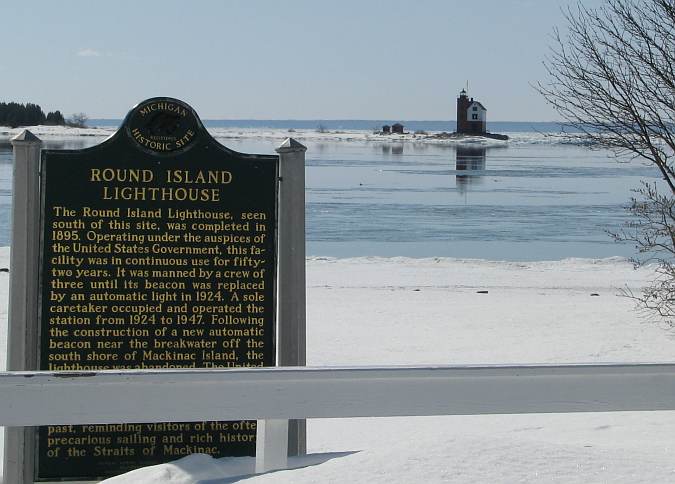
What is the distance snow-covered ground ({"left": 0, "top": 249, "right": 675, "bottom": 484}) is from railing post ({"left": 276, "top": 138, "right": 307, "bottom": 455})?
62 centimetres

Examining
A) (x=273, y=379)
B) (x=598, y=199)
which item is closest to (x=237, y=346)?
(x=273, y=379)

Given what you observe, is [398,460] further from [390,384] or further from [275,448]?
[275,448]

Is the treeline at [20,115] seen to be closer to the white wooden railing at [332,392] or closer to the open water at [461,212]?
the open water at [461,212]

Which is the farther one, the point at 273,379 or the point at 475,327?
the point at 475,327

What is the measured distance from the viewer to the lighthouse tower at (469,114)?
407 ft

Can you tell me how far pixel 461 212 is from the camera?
95.0 ft

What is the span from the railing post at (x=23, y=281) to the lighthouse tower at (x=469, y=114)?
121 m

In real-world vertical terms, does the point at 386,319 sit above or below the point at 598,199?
below

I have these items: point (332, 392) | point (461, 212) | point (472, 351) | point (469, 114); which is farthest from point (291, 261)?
point (469, 114)

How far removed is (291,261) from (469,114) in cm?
12131

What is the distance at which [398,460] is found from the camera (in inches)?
157

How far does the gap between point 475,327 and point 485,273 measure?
6.06 metres

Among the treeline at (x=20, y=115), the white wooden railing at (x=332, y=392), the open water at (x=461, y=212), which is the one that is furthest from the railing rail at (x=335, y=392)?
the treeline at (x=20, y=115)

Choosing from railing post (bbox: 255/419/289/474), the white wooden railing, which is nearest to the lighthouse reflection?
railing post (bbox: 255/419/289/474)
